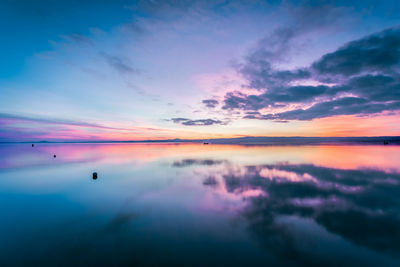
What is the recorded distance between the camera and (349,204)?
955 centimetres

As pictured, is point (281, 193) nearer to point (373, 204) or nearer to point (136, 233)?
point (373, 204)

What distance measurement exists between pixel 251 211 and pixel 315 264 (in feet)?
12.5

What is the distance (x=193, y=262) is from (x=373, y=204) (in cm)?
1064

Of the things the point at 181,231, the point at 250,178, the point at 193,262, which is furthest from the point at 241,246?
the point at 250,178

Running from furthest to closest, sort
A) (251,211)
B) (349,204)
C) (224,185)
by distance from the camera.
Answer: (224,185) < (349,204) < (251,211)

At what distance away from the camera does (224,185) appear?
13789 millimetres

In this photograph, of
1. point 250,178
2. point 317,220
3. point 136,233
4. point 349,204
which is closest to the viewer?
point 136,233

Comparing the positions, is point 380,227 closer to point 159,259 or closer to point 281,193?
point 281,193

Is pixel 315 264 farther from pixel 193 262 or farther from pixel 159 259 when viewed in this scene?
pixel 159 259


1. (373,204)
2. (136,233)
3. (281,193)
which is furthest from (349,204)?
(136,233)

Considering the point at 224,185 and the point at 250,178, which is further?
the point at 250,178

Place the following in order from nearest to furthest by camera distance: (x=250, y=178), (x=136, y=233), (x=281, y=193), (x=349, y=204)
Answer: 1. (x=136, y=233)
2. (x=349, y=204)
3. (x=281, y=193)
4. (x=250, y=178)

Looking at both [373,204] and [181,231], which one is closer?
[181,231]

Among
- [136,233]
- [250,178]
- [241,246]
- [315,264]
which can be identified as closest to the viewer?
[315,264]
